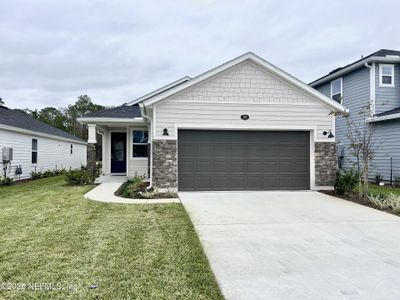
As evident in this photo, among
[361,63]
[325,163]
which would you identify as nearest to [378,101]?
[361,63]

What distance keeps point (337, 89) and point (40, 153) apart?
17837 mm

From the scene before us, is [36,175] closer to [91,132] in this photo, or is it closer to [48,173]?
[48,173]

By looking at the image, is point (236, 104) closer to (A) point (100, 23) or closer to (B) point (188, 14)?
(B) point (188, 14)

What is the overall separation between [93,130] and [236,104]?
21.7 ft

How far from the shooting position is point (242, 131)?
35.4ft

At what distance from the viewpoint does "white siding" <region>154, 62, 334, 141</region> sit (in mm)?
10430

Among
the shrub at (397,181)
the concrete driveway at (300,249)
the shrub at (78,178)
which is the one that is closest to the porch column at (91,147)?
the shrub at (78,178)

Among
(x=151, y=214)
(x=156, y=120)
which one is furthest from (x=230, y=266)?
(x=156, y=120)

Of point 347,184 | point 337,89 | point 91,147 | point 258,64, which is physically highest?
point 337,89

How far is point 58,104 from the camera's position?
46.4m

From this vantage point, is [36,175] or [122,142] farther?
[36,175]

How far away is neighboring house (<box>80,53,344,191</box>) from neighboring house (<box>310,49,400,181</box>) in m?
3.23

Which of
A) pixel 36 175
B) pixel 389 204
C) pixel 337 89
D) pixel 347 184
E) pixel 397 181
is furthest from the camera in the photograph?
pixel 337 89

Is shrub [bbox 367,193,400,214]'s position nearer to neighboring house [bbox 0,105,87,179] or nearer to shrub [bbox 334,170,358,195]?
shrub [bbox 334,170,358,195]
